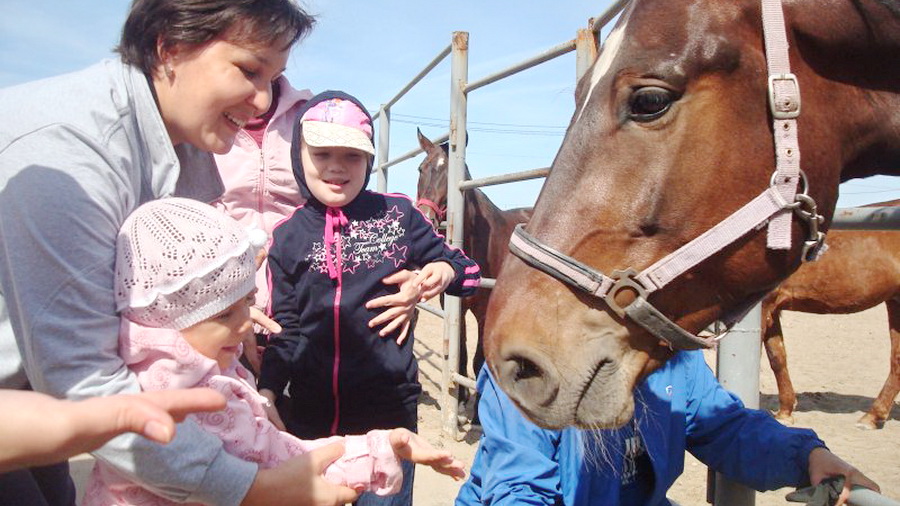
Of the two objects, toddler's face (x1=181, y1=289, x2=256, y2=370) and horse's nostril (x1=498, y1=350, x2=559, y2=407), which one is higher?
toddler's face (x1=181, y1=289, x2=256, y2=370)

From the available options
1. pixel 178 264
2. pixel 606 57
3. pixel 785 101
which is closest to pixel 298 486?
pixel 178 264

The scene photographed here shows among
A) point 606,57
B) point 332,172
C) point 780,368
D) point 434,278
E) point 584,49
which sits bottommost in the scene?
point 780,368

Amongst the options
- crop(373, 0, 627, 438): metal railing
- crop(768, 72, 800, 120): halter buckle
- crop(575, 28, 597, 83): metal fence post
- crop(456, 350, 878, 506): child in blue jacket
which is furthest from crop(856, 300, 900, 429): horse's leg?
crop(768, 72, 800, 120): halter buckle

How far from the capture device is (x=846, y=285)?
601 centimetres

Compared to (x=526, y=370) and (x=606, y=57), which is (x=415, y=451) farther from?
(x=606, y=57)

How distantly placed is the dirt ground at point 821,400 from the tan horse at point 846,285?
395mm

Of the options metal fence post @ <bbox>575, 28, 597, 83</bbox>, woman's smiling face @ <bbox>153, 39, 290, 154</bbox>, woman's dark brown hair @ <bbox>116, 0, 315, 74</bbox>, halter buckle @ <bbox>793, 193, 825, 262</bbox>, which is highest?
metal fence post @ <bbox>575, 28, 597, 83</bbox>

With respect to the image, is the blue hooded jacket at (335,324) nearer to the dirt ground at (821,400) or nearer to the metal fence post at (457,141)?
the dirt ground at (821,400)

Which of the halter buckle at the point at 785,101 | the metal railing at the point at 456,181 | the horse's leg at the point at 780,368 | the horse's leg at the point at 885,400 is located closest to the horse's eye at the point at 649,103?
the halter buckle at the point at 785,101

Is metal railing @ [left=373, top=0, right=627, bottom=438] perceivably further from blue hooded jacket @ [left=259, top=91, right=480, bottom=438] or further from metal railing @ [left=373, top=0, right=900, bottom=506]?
blue hooded jacket @ [left=259, top=91, right=480, bottom=438]

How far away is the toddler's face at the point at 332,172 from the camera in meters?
1.81

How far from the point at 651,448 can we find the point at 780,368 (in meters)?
4.66

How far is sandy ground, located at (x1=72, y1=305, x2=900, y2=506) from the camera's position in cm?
359

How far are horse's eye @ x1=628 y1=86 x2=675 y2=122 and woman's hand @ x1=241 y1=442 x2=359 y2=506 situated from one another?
87 cm
